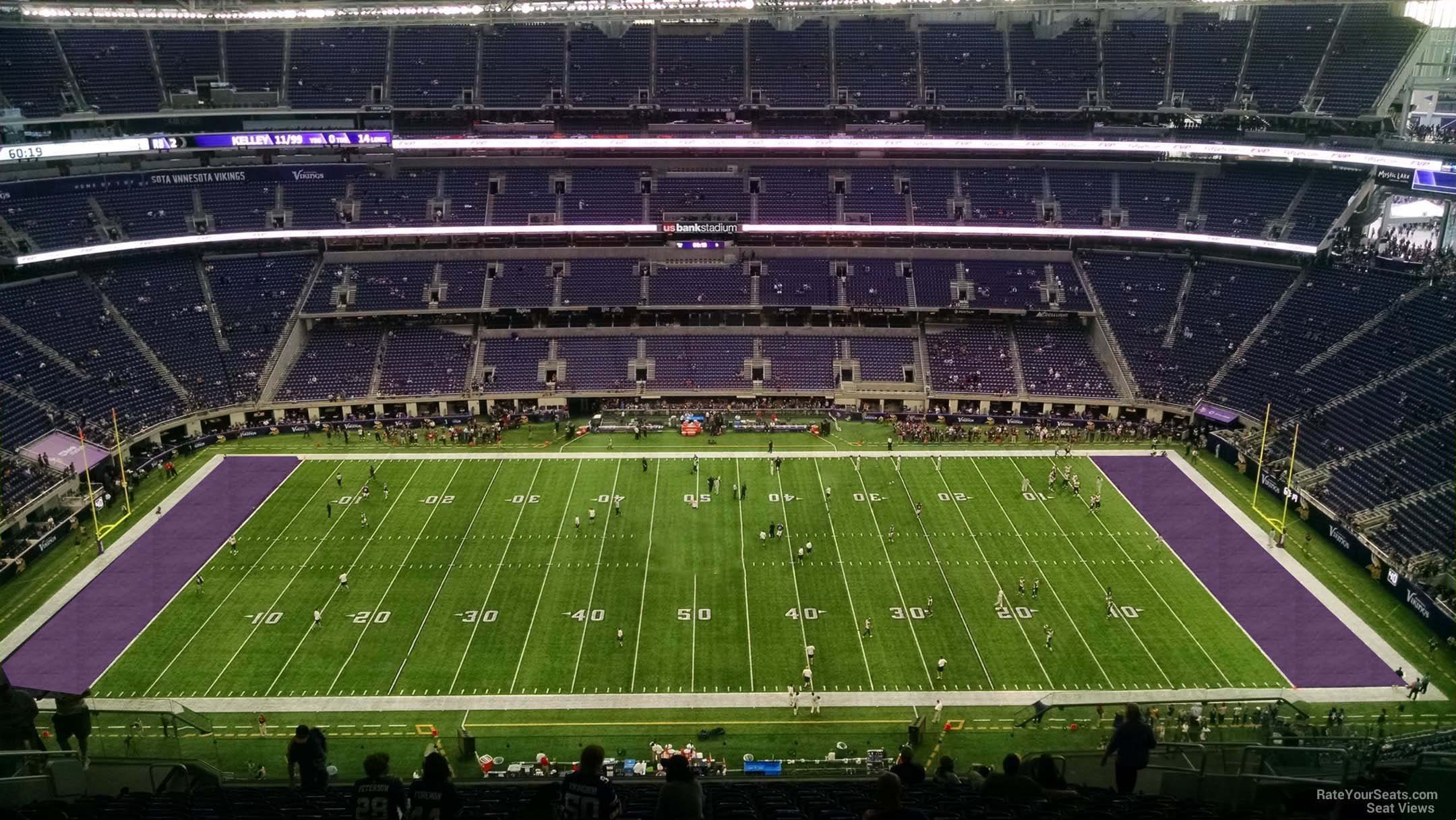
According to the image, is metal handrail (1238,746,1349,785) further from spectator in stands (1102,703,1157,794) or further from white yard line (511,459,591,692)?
white yard line (511,459,591,692)

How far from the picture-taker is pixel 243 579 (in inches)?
1439

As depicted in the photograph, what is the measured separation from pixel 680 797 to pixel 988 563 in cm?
2991

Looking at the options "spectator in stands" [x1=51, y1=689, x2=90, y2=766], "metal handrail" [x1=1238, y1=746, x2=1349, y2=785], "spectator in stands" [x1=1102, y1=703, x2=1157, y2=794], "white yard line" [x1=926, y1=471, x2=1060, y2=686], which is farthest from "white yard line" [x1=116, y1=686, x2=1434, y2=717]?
Result: "metal handrail" [x1=1238, y1=746, x2=1349, y2=785]

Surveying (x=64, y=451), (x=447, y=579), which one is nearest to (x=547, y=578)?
(x=447, y=579)

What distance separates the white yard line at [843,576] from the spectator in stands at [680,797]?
21124 mm

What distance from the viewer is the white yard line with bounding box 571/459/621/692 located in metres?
30.9

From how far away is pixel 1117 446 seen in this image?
49.6m

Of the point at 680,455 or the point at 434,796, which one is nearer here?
the point at 434,796

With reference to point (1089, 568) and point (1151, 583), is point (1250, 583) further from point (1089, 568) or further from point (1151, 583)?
point (1089, 568)

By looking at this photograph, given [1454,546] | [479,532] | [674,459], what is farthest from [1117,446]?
[479,532]

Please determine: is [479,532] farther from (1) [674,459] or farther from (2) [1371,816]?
(2) [1371,816]

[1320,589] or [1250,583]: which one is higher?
[1250,583]

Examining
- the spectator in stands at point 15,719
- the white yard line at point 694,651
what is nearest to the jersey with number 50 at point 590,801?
the spectator in stands at point 15,719

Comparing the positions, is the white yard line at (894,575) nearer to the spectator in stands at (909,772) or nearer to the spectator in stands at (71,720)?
the spectator in stands at (909,772)
